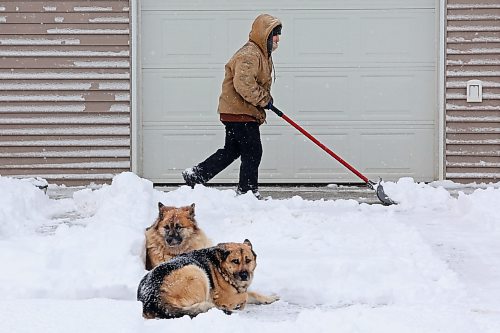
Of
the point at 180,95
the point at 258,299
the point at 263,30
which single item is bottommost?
the point at 258,299

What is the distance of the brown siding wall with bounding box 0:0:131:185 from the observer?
1022 centimetres

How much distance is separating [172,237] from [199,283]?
0.89 m

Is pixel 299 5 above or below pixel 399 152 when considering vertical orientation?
above

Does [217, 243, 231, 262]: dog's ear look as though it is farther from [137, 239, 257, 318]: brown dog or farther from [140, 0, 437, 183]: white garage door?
[140, 0, 437, 183]: white garage door

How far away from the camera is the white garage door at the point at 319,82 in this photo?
1024cm

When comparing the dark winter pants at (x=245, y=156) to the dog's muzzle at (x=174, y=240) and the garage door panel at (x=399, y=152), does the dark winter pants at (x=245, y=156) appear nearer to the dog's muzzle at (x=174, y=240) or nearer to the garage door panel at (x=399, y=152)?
the garage door panel at (x=399, y=152)

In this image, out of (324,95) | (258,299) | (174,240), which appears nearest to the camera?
(258,299)

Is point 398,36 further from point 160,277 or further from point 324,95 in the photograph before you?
point 160,277

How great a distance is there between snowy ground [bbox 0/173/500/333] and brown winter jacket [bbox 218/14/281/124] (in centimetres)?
97

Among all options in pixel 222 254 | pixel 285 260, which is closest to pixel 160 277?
pixel 222 254

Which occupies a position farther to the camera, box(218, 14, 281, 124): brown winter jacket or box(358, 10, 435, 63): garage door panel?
box(358, 10, 435, 63): garage door panel

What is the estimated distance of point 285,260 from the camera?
18.2 feet

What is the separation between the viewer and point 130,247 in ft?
17.2

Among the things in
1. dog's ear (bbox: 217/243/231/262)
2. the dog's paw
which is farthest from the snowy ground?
dog's ear (bbox: 217/243/231/262)
